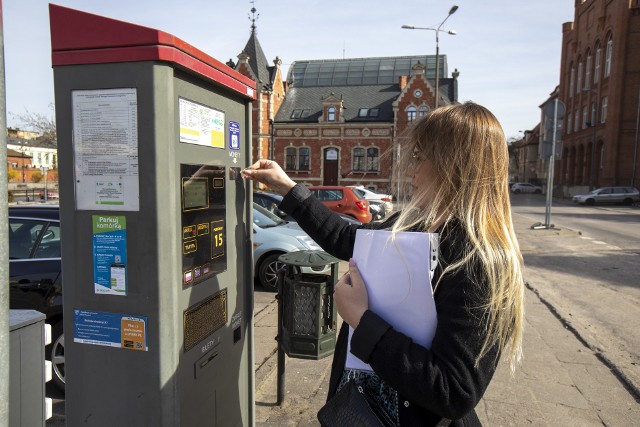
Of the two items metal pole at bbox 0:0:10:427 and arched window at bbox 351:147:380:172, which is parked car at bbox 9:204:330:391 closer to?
metal pole at bbox 0:0:10:427

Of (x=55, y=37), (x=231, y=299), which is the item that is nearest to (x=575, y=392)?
(x=231, y=299)

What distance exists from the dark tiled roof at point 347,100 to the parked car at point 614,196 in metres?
17.5

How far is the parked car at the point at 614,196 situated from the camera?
33.2m

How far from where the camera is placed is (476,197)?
143cm

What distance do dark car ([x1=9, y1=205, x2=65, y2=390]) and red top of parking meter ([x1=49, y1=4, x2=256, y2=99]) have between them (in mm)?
2714

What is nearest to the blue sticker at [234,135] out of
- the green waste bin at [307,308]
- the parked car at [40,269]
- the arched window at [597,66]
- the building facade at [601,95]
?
the green waste bin at [307,308]

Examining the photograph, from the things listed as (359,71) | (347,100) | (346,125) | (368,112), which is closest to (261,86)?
(346,125)

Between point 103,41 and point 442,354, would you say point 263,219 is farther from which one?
point 442,354

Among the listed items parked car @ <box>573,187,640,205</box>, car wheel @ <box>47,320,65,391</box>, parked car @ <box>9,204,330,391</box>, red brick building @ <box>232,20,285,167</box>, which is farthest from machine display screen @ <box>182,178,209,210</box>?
red brick building @ <box>232,20,285,167</box>

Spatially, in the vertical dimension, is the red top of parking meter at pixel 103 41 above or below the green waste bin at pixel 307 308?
above

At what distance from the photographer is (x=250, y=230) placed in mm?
2600

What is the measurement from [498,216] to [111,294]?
4.99ft

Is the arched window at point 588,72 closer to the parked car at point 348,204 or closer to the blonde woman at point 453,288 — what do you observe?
the parked car at point 348,204

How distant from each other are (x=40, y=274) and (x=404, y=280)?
379 centimetres
